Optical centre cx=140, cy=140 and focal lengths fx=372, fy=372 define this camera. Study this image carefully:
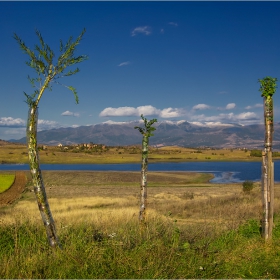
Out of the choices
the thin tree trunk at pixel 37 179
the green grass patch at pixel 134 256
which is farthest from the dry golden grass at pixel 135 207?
the thin tree trunk at pixel 37 179

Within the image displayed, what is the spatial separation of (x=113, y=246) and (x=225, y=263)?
216 cm

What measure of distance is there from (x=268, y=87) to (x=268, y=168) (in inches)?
88.2

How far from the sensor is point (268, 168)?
31.5ft

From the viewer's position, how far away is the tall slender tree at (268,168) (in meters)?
9.45

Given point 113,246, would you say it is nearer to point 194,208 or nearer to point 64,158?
point 194,208

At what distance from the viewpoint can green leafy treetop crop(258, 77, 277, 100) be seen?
10.1 metres

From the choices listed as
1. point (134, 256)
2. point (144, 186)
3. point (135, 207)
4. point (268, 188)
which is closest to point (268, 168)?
point (268, 188)

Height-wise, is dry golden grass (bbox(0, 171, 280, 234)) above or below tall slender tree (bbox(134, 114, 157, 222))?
below

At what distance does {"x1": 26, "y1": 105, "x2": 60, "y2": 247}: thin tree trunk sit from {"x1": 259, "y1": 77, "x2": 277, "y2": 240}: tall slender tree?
5.39 meters

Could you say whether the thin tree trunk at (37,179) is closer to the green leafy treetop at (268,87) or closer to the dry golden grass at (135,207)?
the dry golden grass at (135,207)

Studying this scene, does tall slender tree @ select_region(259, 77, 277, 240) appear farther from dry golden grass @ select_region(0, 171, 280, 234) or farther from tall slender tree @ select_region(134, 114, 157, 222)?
tall slender tree @ select_region(134, 114, 157, 222)

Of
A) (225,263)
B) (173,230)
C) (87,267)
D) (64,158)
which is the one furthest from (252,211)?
(64,158)

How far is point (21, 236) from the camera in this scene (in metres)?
8.23

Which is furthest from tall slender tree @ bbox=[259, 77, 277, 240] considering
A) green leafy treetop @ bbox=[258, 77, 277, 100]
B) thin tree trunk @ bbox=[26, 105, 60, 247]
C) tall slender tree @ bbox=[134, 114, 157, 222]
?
thin tree trunk @ bbox=[26, 105, 60, 247]
